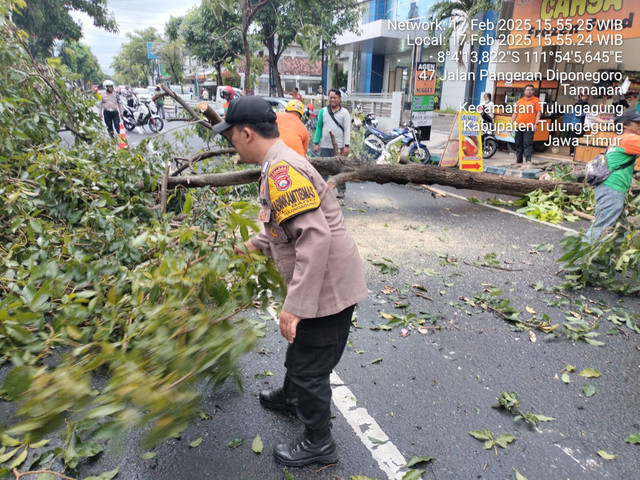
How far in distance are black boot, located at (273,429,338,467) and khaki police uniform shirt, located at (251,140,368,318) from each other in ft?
2.50

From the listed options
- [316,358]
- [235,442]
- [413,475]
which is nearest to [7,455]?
[235,442]

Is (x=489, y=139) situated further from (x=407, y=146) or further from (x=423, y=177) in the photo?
(x=423, y=177)

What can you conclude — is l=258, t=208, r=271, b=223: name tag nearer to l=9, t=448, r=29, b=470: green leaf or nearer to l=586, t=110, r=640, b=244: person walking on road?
l=9, t=448, r=29, b=470: green leaf

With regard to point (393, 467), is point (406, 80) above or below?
above

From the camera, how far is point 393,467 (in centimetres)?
235

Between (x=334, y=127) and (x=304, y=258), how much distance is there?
6.07 m

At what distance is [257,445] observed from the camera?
2.47 m

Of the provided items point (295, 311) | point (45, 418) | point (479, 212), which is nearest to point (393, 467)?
point (295, 311)

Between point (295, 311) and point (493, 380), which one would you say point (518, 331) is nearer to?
point (493, 380)

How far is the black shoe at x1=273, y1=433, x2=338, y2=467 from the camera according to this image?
2.31 metres

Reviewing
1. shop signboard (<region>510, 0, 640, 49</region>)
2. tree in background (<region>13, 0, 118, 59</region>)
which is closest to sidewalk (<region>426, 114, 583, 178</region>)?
shop signboard (<region>510, 0, 640, 49</region>)

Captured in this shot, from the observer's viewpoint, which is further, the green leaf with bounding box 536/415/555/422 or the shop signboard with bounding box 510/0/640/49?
the shop signboard with bounding box 510/0/640/49

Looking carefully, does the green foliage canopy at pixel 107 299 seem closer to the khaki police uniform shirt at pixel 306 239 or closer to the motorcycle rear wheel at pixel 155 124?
the khaki police uniform shirt at pixel 306 239

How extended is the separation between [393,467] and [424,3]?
24613 millimetres
